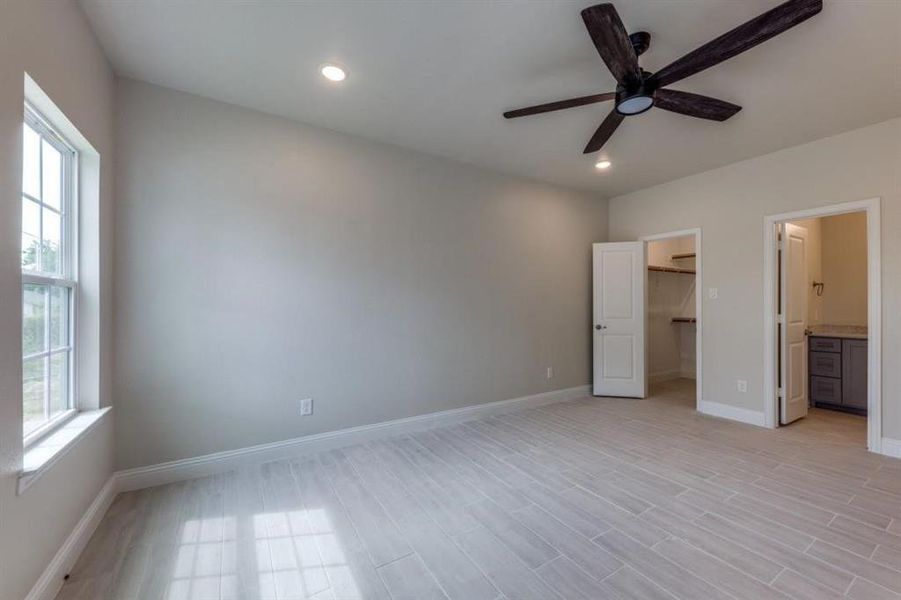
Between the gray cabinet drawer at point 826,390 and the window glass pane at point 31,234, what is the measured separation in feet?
22.5

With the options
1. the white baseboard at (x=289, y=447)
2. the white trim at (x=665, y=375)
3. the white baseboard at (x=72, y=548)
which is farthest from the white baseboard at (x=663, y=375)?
the white baseboard at (x=72, y=548)

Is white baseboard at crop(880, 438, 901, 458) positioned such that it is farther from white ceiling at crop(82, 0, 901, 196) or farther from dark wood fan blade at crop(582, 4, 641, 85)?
dark wood fan blade at crop(582, 4, 641, 85)

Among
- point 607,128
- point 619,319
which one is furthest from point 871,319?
point 607,128

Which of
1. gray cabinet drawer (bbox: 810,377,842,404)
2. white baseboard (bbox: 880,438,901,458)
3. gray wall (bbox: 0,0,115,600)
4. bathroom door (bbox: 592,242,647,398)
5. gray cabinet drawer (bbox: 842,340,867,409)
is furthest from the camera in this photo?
bathroom door (bbox: 592,242,647,398)

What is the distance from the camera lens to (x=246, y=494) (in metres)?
2.35

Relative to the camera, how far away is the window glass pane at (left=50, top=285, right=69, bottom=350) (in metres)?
1.86

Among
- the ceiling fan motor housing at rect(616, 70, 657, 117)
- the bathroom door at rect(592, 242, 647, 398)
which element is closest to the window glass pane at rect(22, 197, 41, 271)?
the ceiling fan motor housing at rect(616, 70, 657, 117)

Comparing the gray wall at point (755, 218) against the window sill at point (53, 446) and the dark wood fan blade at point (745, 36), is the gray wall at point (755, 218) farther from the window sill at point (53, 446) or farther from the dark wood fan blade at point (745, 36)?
the window sill at point (53, 446)

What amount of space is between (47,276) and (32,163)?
0.53 meters

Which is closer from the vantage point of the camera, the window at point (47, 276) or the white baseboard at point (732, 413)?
the window at point (47, 276)

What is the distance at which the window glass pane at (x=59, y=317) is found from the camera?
1.86 metres

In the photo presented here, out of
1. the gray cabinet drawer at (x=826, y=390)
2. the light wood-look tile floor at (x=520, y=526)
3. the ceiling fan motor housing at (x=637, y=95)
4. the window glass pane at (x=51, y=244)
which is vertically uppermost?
the ceiling fan motor housing at (x=637, y=95)

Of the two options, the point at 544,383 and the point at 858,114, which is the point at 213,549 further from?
the point at 858,114

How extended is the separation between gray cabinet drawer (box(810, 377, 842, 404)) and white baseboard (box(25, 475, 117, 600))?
6582 millimetres
